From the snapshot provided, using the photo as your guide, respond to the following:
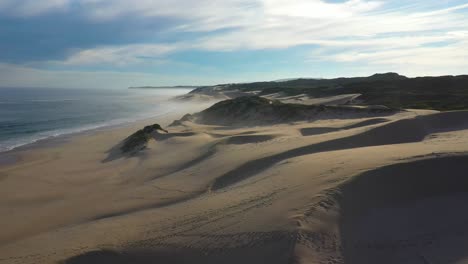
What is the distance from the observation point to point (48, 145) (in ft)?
87.6

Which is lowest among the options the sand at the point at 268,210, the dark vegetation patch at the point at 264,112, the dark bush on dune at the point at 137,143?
the sand at the point at 268,210

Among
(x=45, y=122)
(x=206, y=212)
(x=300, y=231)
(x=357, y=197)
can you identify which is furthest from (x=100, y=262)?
(x=45, y=122)

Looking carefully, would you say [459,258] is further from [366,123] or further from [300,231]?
[366,123]

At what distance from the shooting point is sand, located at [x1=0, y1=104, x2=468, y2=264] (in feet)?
21.8

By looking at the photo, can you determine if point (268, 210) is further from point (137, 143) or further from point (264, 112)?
point (264, 112)

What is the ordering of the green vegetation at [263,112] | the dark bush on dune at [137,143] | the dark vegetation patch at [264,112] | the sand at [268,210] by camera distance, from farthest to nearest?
the green vegetation at [263,112] < the dark vegetation patch at [264,112] < the dark bush on dune at [137,143] < the sand at [268,210]

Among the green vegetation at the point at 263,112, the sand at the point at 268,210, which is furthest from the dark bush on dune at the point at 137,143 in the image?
the green vegetation at the point at 263,112

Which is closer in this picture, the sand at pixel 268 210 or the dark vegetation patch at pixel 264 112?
the sand at pixel 268 210

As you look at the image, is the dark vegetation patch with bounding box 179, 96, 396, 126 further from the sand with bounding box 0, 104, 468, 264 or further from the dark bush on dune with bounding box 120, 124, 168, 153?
the sand with bounding box 0, 104, 468, 264

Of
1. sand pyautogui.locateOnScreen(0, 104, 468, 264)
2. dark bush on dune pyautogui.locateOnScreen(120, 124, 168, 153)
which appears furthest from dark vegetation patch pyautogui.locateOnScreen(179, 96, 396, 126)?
sand pyautogui.locateOnScreen(0, 104, 468, 264)

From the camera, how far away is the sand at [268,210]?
21.8ft

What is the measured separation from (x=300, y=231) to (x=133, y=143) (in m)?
17.9

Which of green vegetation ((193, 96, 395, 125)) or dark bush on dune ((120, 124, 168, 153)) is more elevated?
green vegetation ((193, 96, 395, 125))

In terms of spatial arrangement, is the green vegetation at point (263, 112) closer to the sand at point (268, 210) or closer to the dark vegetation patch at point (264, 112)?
the dark vegetation patch at point (264, 112)
